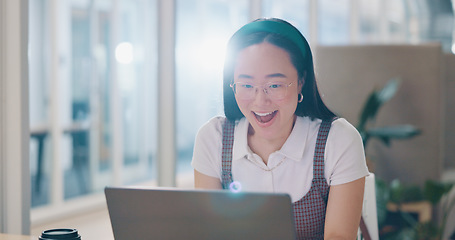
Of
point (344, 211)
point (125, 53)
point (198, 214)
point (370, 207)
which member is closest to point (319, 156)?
point (344, 211)

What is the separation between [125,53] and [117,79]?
1.48ft

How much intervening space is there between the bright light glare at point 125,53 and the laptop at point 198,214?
4055 mm

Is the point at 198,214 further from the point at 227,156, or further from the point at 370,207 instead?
the point at 370,207

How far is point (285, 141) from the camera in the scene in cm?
151

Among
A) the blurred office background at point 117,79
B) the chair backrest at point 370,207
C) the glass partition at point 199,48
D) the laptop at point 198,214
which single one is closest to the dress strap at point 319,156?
the chair backrest at point 370,207

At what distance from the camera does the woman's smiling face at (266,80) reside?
4.61 feet

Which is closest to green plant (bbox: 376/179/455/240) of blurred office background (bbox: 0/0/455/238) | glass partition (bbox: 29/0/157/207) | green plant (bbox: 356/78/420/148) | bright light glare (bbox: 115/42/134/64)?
green plant (bbox: 356/78/420/148)

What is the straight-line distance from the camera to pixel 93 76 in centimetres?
469

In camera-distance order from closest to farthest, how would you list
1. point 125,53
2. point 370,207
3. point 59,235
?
point 59,235 → point 370,207 → point 125,53

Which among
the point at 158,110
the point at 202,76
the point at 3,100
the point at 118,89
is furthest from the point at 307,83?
the point at 202,76

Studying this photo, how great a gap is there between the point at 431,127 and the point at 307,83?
2.66 meters

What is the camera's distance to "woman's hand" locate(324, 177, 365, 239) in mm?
1331

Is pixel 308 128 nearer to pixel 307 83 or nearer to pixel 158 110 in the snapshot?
pixel 307 83

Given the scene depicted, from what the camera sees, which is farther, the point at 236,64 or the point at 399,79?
the point at 399,79
